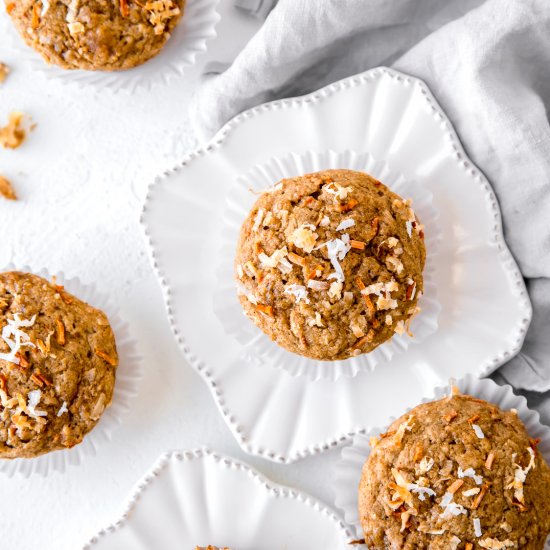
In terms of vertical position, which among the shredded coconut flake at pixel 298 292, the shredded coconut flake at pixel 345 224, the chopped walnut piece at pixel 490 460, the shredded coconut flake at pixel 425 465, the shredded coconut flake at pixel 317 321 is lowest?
the shredded coconut flake at pixel 425 465

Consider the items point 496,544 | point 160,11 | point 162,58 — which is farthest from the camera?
point 162,58

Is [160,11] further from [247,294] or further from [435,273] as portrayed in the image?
[435,273]

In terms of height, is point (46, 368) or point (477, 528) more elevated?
point (477, 528)

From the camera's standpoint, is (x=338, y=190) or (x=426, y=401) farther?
(x=426, y=401)

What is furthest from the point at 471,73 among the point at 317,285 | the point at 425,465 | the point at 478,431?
the point at 425,465

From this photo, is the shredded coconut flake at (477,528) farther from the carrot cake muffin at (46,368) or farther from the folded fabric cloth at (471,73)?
the carrot cake muffin at (46,368)

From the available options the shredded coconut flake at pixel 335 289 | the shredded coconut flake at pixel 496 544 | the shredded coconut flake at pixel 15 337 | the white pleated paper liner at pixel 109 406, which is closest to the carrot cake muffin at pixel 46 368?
the shredded coconut flake at pixel 15 337

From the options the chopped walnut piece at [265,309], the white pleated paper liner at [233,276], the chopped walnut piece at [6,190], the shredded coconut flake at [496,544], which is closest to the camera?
the shredded coconut flake at [496,544]
